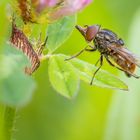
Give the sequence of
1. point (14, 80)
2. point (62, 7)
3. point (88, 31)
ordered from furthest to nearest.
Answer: point (88, 31) < point (62, 7) < point (14, 80)

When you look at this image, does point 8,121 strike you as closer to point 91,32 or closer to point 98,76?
point 98,76

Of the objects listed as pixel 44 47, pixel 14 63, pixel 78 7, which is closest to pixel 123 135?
pixel 44 47

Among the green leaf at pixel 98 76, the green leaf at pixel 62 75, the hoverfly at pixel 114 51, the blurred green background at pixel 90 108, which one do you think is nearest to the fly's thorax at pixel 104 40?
the hoverfly at pixel 114 51

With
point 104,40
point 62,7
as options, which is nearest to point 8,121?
point 62,7

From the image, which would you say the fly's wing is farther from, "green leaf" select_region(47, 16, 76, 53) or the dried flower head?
the dried flower head

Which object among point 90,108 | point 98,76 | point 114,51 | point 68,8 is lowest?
point 90,108

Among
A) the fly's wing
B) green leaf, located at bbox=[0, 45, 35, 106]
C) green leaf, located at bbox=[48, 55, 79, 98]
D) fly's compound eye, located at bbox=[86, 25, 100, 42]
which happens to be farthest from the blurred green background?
green leaf, located at bbox=[0, 45, 35, 106]
